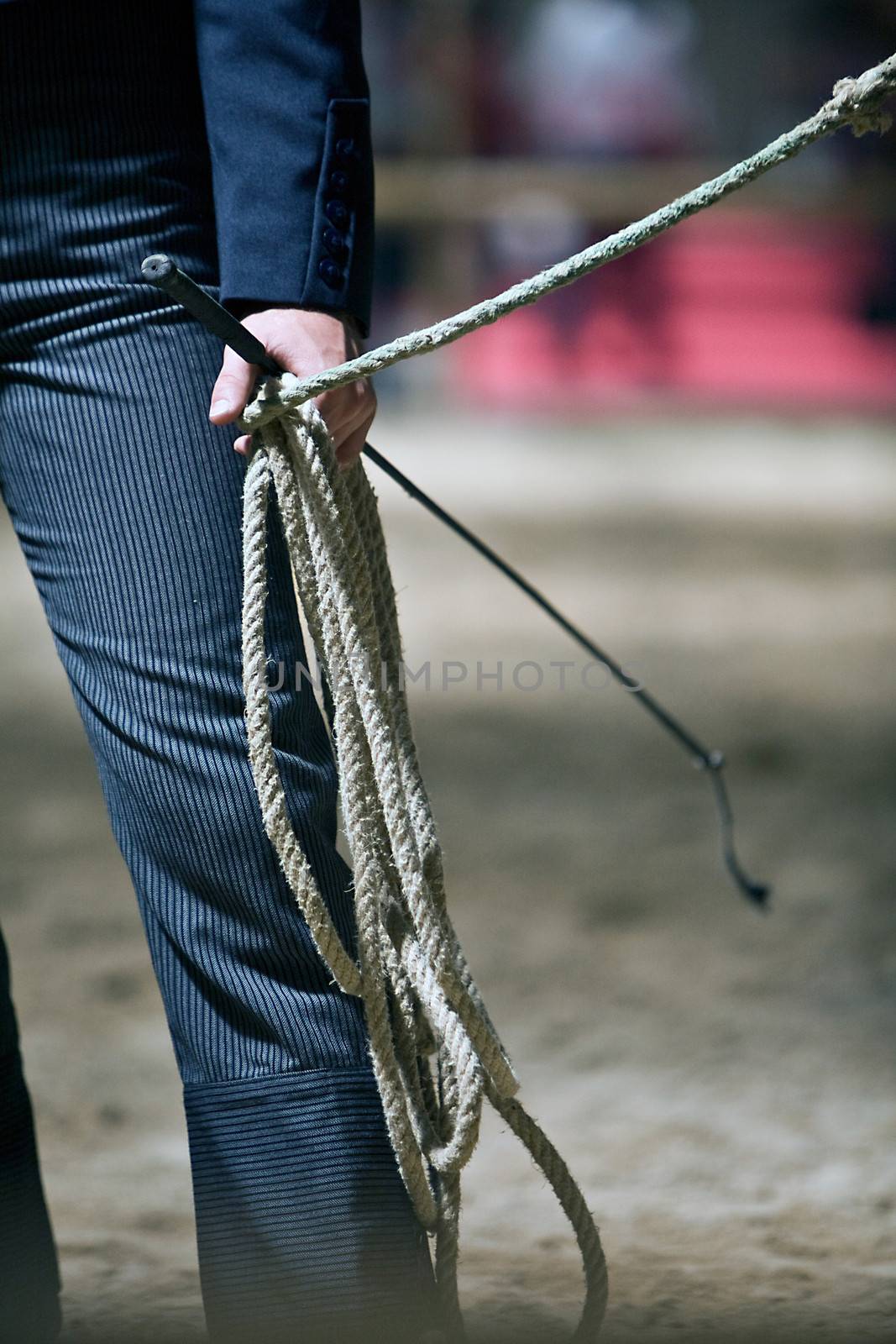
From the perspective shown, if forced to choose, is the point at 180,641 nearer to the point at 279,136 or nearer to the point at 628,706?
the point at 279,136

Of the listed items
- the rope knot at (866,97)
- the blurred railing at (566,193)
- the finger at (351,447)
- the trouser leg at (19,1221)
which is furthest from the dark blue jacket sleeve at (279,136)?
the blurred railing at (566,193)

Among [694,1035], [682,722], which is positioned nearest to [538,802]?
[682,722]

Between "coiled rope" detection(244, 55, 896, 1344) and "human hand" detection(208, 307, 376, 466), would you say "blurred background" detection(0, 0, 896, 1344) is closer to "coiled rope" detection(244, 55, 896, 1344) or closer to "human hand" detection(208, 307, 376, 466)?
"coiled rope" detection(244, 55, 896, 1344)

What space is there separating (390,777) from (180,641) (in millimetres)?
165

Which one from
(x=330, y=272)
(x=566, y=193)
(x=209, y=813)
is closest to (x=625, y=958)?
(x=209, y=813)

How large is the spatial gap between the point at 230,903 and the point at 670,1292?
55 centimetres

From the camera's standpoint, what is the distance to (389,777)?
951 millimetres

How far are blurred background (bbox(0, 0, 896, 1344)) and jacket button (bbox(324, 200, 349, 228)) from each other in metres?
0.79

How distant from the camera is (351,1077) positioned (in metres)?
0.91

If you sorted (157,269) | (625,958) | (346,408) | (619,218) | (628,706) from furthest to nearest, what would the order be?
(619,218) → (628,706) → (625,958) → (346,408) → (157,269)

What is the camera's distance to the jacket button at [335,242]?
2.87 feet

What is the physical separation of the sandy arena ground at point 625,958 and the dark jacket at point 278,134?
0.77 m

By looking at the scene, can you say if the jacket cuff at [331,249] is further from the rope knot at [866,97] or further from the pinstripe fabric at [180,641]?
the rope knot at [866,97]

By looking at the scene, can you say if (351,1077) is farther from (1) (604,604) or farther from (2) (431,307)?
(2) (431,307)
